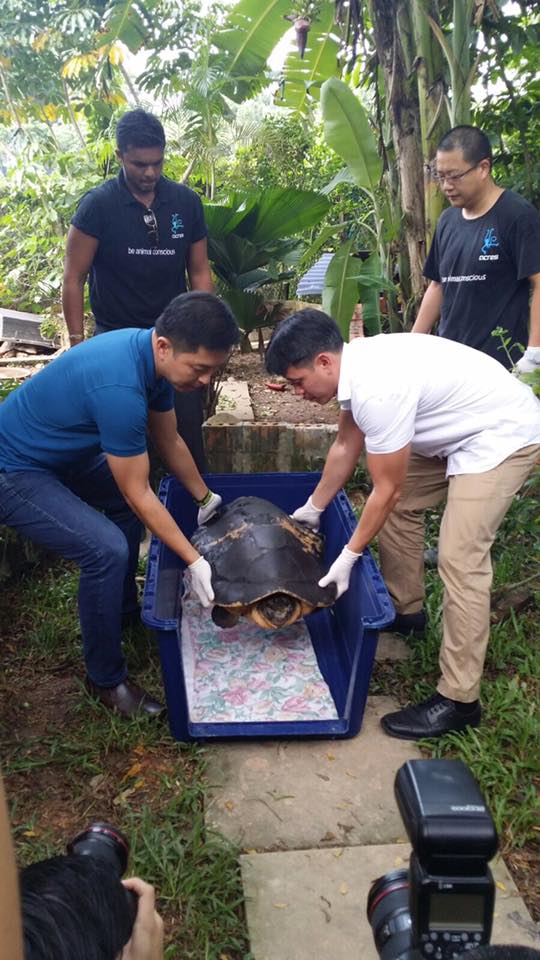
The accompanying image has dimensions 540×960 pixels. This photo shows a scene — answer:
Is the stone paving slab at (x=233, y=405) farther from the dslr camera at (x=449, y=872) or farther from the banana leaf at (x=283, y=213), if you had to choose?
the dslr camera at (x=449, y=872)

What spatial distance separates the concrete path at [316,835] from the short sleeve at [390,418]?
102cm

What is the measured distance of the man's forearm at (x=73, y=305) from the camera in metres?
3.15

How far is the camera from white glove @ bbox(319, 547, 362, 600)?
2.52 m

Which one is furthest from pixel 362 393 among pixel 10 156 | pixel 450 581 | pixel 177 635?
pixel 10 156

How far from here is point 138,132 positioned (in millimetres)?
2861

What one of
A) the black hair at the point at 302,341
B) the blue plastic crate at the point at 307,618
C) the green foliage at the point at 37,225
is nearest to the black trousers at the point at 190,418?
the blue plastic crate at the point at 307,618

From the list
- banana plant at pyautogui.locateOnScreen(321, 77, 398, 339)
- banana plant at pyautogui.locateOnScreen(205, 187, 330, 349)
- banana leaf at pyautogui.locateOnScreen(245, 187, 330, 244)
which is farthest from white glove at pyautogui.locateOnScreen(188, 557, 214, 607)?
banana leaf at pyautogui.locateOnScreen(245, 187, 330, 244)

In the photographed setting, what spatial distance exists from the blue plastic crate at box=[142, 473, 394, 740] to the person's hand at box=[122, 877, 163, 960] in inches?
44.9

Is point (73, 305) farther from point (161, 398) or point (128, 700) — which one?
point (128, 700)

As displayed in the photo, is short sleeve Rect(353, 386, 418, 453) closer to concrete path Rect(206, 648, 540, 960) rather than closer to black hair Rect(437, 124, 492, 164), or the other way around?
concrete path Rect(206, 648, 540, 960)

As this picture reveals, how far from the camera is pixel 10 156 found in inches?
399

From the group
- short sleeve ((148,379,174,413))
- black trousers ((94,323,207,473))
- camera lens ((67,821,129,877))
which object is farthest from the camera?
black trousers ((94,323,207,473))

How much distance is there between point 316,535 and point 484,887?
92.6 inches

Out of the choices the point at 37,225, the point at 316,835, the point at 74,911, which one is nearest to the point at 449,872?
the point at 74,911
